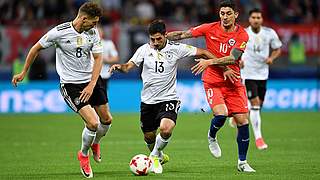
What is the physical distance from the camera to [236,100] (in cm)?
1230

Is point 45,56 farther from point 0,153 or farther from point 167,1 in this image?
point 0,153

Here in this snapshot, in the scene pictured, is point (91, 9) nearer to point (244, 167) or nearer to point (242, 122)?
point (242, 122)

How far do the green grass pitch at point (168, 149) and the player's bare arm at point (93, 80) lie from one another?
1.10 m

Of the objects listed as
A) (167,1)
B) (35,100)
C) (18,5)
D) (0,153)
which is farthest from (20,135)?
(167,1)

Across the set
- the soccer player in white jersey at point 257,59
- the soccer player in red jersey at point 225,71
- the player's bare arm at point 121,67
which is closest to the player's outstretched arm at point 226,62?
the soccer player in red jersey at point 225,71

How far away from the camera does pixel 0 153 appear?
14859mm

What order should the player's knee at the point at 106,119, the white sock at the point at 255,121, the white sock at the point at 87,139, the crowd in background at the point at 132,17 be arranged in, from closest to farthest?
the white sock at the point at 87,139 → the player's knee at the point at 106,119 → the white sock at the point at 255,121 → the crowd in background at the point at 132,17

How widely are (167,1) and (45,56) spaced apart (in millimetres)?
4927

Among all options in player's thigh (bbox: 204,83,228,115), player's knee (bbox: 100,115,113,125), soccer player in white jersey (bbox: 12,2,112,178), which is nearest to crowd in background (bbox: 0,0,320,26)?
player's knee (bbox: 100,115,113,125)

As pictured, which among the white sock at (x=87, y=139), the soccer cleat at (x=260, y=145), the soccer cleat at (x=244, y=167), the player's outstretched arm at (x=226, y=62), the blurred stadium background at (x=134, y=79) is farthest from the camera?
the blurred stadium background at (x=134, y=79)

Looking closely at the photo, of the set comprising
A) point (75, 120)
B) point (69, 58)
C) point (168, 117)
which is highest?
point (69, 58)

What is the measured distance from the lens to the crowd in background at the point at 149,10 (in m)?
27.0

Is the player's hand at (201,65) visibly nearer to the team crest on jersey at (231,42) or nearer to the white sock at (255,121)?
the team crest on jersey at (231,42)

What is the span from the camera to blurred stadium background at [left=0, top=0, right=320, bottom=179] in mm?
18577
